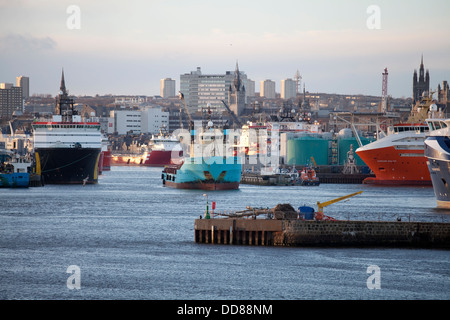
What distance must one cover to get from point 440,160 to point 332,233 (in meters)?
17.7

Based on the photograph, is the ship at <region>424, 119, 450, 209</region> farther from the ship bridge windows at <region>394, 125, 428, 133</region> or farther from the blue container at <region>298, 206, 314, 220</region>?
the ship bridge windows at <region>394, 125, 428, 133</region>

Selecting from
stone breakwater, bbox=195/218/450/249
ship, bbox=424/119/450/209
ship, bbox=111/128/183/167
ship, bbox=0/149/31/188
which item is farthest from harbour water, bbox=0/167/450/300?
ship, bbox=111/128/183/167

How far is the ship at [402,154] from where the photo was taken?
87938mm

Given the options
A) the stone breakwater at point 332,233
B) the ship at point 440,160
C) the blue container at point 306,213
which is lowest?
the stone breakwater at point 332,233

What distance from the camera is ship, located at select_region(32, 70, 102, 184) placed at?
87.9 meters

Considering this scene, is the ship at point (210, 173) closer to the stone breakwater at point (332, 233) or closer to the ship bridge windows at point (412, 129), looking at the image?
the ship bridge windows at point (412, 129)

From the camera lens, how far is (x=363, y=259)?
35.8 metres

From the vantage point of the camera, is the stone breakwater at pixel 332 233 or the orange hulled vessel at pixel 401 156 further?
the orange hulled vessel at pixel 401 156

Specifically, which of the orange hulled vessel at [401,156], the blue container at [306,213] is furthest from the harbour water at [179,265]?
the orange hulled vessel at [401,156]

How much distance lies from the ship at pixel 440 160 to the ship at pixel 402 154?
29.4 meters

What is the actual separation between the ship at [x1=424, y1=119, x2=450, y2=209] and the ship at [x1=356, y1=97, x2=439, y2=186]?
29.4m
